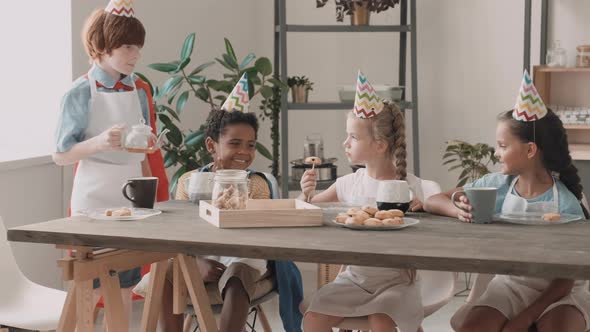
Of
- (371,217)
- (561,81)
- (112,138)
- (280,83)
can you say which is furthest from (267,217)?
(561,81)

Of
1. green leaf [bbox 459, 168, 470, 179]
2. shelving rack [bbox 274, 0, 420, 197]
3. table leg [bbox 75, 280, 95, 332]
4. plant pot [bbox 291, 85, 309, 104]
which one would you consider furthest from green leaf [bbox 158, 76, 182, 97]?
table leg [bbox 75, 280, 95, 332]

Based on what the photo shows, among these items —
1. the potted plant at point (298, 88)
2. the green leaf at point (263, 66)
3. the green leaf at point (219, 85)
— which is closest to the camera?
the green leaf at point (219, 85)

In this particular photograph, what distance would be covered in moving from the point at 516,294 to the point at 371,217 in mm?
486

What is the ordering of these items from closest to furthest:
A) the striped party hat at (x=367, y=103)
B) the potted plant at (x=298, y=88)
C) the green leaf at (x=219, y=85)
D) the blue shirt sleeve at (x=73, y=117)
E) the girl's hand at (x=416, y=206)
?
the girl's hand at (x=416, y=206) → the striped party hat at (x=367, y=103) → the blue shirt sleeve at (x=73, y=117) → the green leaf at (x=219, y=85) → the potted plant at (x=298, y=88)

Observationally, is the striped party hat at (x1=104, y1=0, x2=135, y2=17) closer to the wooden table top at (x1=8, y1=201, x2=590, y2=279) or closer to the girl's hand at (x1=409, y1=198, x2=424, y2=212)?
the wooden table top at (x1=8, y1=201, x2=590, y2=279)

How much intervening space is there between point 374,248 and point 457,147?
2806 mm

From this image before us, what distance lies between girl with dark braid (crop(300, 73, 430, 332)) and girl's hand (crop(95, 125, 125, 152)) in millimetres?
603

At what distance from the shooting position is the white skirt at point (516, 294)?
241 centimetres

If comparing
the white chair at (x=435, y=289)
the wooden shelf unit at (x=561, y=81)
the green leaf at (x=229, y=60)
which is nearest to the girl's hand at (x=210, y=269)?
the white chair at (x=435, y=289)

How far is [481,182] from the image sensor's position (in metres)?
2.71

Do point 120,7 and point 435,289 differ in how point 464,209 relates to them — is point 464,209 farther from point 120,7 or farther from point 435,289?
point 120,7

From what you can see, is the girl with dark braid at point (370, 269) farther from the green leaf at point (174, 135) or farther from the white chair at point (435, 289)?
the green leaf at point (174, 135)

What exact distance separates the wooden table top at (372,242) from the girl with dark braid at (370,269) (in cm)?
24

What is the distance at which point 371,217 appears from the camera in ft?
7.59
